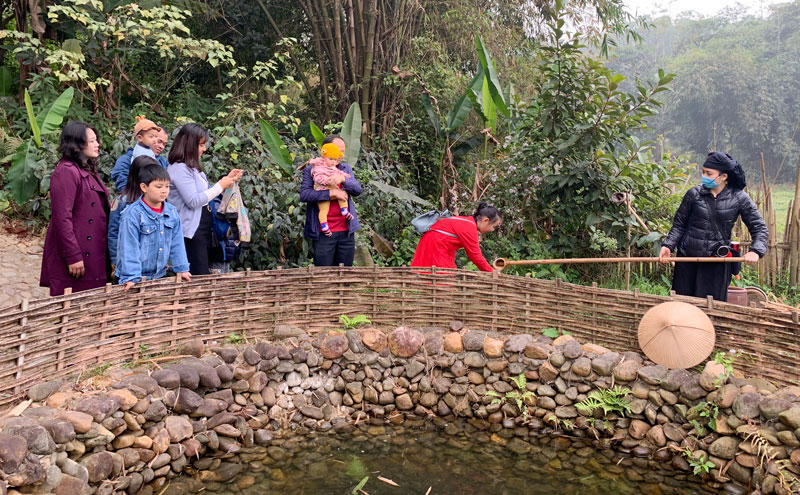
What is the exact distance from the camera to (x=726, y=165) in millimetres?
4703

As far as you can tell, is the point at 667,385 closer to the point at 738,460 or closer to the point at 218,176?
the point at 738,460

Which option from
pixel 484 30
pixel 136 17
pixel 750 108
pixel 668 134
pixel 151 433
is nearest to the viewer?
pixel 151 433

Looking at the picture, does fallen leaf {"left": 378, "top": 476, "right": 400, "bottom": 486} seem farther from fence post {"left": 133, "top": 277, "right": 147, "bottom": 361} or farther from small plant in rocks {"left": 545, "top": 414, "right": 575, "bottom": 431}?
fence post {"left": 133, "top": 277, "right": 147, "bottom": 361}

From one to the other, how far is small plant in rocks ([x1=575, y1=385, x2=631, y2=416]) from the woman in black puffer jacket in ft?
3.13

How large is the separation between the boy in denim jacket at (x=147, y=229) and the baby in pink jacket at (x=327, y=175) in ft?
3.80

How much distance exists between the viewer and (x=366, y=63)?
323 inches

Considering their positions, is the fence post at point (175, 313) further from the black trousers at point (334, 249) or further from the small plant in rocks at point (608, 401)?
the small plant in rocks at point (608, 401)

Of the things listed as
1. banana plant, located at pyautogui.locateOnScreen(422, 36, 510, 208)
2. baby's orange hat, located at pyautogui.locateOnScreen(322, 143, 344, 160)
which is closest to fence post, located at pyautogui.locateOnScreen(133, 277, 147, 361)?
baby's orange hat, located at pyautogui.locateOnScreen(322, 143, 344, 160)

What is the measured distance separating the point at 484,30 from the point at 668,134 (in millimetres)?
→ 19842

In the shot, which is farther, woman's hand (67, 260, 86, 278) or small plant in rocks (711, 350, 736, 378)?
small plant in rocks (711, 350, 736, 378)

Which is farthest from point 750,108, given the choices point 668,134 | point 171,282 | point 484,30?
point 171,282

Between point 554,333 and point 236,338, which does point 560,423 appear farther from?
point 236,338

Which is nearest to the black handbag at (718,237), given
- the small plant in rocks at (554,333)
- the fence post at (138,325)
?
the small plant in rocks at (554,333)

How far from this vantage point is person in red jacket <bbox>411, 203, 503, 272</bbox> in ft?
17.6
